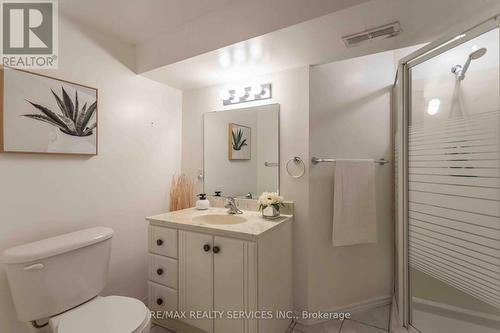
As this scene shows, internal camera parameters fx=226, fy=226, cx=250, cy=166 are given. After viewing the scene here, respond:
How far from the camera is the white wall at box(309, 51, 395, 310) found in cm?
181

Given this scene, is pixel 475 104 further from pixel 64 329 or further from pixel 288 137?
pixel 64 329

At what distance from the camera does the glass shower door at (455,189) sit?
115 centimetres

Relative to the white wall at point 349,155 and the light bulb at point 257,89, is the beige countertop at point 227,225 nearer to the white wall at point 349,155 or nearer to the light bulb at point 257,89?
the white wall at point 349,155

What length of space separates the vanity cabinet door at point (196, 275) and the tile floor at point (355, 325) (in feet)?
1.22

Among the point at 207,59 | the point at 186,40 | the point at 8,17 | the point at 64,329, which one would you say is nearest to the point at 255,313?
the point at 64,329

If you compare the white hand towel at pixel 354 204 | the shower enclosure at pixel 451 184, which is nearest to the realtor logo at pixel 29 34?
the white hand towel at pixel 354 204

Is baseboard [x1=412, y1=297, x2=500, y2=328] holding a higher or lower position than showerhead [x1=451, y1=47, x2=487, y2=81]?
lower

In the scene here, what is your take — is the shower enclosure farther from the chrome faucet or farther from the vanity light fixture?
the chrome faucet

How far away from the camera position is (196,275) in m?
1.52

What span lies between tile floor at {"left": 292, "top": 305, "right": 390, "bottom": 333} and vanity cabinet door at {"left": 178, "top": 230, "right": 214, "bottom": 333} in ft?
2.42

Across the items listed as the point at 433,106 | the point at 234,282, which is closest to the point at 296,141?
the point at 433,106

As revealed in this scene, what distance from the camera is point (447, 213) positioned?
4.34ft

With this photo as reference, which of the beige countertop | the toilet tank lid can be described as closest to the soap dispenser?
the beige countertop

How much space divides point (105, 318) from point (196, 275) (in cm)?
53
